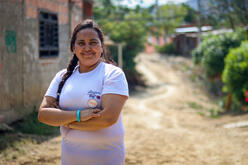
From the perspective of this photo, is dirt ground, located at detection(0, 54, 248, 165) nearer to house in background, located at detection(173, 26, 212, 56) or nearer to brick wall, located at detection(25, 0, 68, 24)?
brick wall, located at detection(25, 0, 68, 24)

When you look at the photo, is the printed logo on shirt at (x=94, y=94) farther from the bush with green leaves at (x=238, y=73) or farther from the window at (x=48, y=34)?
the bush with green leaves at (x=238, y=73)

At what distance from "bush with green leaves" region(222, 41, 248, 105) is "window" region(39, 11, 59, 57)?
5275 millimetres

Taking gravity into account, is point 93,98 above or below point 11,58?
below

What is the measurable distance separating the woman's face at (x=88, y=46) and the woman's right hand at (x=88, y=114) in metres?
0.35

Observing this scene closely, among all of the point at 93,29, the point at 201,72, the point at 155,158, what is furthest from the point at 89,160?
the point at 201,72

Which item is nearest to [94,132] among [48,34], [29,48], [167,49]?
[29,48]

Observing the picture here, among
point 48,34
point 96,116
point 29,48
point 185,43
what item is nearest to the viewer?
point 96,116

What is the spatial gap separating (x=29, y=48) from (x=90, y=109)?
4.72m

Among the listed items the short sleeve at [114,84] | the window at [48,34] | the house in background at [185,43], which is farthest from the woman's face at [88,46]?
the house in background at [185,43]

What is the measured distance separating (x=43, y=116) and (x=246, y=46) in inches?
318

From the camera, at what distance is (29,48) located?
6.05m

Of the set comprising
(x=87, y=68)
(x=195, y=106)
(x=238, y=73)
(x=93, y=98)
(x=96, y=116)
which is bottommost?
(x=195, y=106)

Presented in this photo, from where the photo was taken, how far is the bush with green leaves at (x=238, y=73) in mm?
8461

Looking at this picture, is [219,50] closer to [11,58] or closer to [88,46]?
[11,58]
